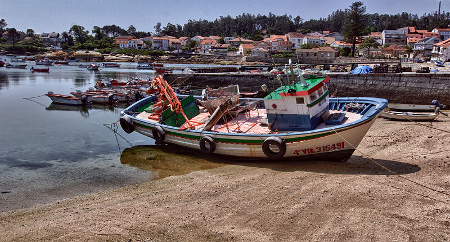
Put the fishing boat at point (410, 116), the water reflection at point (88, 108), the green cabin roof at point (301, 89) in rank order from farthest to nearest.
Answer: the water reflection at point (88, 108) < the fishing boat at point (410, 116) < the green cabin roof at point (301, 89)

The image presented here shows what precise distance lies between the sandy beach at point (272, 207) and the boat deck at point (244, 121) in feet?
5.87

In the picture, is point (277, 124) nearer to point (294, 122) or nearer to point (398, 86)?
point (294, 122)

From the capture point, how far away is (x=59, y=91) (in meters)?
42.4

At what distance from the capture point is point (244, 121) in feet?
55.3

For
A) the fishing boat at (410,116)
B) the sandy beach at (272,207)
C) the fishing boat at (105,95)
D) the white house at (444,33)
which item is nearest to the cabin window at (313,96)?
the sandy beach at (272,207)

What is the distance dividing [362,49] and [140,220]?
9301 cm

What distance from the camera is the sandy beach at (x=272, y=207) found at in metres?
8.32

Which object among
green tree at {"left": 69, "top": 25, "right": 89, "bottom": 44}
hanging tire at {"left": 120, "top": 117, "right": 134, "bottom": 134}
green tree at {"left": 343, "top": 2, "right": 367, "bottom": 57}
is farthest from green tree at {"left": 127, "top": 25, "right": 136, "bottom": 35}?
hanging tire at {"left": 120, "top": 117, "right": 134, "bottom": 134}

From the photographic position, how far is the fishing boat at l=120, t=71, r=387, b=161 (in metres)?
13.2

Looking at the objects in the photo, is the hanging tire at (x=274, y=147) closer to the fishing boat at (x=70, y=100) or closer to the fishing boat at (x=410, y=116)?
the fishing boat at (x=410, y=116)

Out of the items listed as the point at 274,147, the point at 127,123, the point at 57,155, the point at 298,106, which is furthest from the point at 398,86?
the point at 57,155

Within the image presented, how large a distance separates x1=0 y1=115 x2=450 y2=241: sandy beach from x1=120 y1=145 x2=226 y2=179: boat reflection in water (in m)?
0.55

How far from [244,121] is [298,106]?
3577 mm

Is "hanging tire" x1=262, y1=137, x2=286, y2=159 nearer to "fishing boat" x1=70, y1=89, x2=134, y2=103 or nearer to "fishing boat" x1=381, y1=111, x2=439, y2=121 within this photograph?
"fishing boat" x1=381, y1=111, x2=439, y2=121
